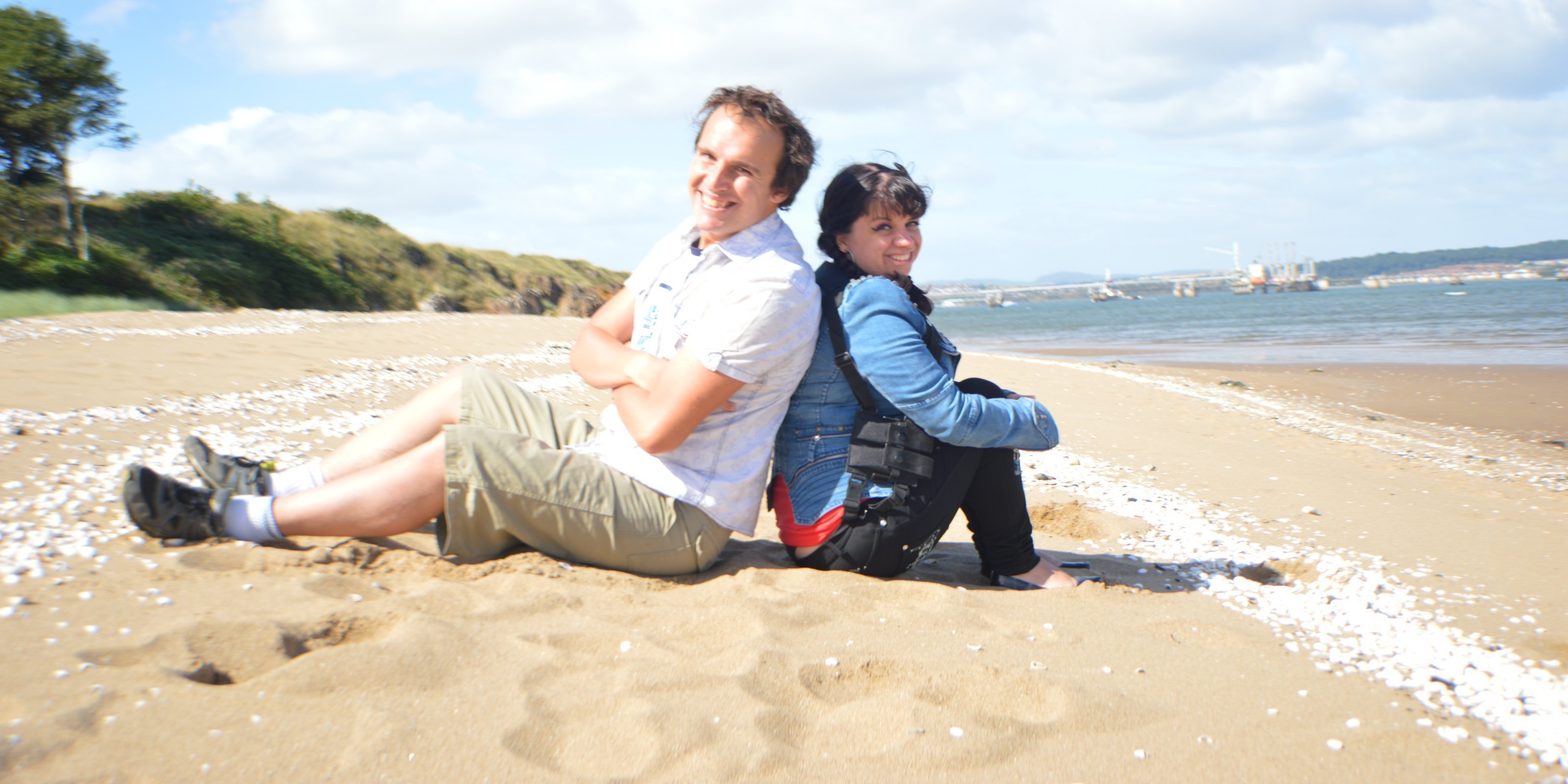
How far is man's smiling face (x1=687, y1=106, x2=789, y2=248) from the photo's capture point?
110 inches

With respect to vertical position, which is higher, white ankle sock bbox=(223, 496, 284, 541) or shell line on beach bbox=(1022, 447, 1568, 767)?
white ankle sock bbox=(223, 496, 284, 541)

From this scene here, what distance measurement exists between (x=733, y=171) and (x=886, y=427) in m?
0.94

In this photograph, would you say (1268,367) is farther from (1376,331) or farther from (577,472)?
(577,472)

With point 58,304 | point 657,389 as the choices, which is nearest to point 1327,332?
point 657,389

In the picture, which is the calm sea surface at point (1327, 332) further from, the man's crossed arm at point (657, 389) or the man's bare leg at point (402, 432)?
the man's bare leg at point (402, 432)

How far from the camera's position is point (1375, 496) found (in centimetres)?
507

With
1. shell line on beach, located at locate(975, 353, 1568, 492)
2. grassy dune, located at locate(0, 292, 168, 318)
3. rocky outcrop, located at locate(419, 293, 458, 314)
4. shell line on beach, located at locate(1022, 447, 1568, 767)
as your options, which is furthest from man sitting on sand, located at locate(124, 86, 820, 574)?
rocky outcrop, located at locate(419, 293, 458, 314)

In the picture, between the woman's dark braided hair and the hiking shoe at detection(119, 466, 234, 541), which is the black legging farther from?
the hiking shoe at detection(119, 466, 234, 541)

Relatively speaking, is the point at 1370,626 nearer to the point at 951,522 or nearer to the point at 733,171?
the point at 951,522

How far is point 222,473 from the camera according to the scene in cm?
292

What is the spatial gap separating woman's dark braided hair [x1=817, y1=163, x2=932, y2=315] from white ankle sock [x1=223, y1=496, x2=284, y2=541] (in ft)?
6.35

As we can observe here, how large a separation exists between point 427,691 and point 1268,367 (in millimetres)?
17757

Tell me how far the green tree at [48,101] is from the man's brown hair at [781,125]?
63.1 feet

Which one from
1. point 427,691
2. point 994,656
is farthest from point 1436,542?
point 427,691
